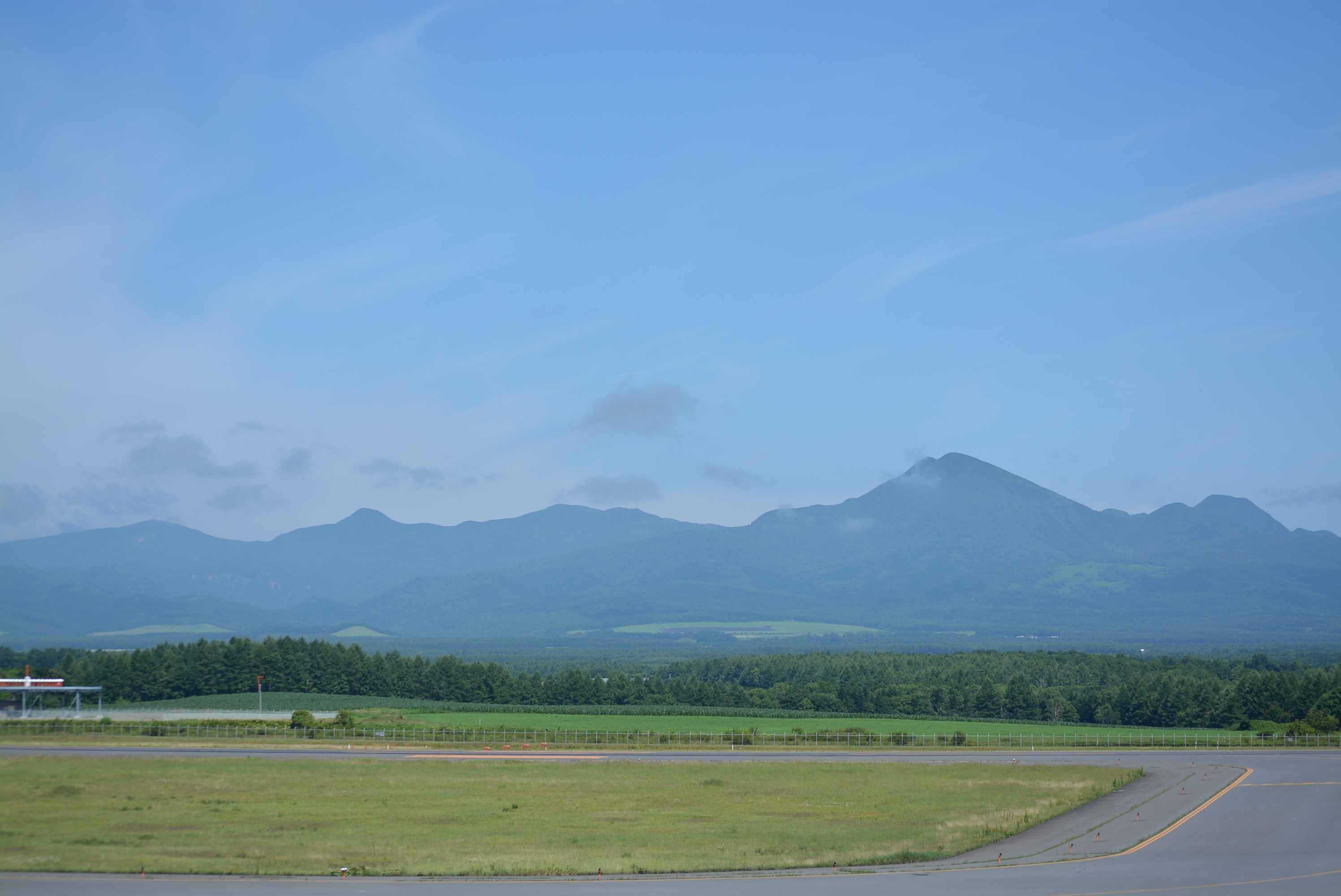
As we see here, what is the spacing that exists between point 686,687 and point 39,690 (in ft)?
242

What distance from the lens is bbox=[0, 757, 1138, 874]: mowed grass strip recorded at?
118 ft

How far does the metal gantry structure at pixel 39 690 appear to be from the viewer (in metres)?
97.5

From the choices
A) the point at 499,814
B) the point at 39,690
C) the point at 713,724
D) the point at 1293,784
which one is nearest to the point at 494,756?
the point at 499,814

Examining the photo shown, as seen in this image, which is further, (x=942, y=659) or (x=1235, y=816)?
(x=942, y=659)

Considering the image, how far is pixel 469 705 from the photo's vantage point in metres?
124

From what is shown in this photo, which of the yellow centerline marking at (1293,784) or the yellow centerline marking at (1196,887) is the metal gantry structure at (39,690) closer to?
the yellow centerline marking at (1196,887)

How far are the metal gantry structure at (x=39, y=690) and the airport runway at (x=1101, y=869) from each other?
A: 229ft

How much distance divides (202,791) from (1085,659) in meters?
152

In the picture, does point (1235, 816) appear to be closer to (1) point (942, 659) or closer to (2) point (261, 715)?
(2) point (261, 715)

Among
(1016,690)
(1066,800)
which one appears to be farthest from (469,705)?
(1066,800)

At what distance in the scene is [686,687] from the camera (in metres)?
143

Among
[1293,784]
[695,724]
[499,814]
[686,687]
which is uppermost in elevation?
[499,814]

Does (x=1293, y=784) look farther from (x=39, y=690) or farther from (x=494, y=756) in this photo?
(x=39, y=690)

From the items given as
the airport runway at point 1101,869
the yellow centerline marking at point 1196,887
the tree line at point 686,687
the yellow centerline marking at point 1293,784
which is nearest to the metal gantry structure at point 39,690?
the tree line at point 686,687
